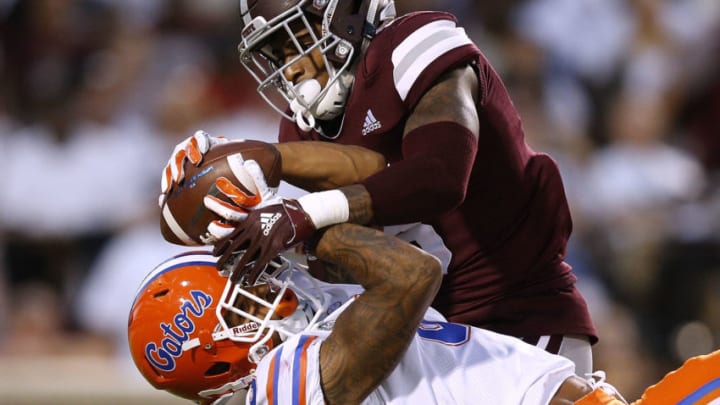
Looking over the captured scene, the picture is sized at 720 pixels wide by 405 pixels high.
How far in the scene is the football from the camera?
8.30ft

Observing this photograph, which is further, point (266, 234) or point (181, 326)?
point (181, 326)

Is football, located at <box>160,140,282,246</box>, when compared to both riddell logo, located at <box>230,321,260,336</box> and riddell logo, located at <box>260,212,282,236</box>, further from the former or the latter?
riddell logo, located at <box>230,321,260,336</box>

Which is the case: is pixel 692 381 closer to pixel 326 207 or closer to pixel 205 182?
pixel 326 207

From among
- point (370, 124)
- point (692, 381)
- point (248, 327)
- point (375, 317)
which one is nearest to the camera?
point (375, 317)

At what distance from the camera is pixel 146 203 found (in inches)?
222

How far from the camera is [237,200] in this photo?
2471 mm

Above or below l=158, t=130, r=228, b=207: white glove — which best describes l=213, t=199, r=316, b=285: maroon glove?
below

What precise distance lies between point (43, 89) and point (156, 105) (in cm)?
70

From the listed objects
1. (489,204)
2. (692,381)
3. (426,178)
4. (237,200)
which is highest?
(237,200)

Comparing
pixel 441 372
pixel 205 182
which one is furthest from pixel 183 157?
pixel 441 372

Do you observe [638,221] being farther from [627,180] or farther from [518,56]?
[518,56]

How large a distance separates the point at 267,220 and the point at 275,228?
0.03m

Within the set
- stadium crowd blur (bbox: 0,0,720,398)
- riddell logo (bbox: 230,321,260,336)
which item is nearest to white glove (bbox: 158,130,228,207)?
riddell logo (bbox: 230,321,260,336)

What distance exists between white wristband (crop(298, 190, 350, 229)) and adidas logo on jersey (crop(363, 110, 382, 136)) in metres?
0.46
